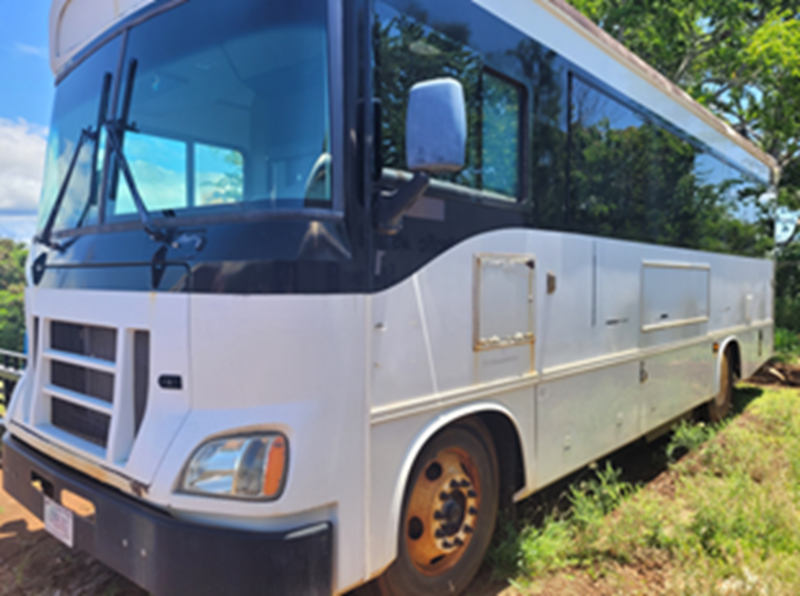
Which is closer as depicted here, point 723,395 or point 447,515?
point 447,515

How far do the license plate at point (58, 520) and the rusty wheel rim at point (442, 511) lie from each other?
1.47m

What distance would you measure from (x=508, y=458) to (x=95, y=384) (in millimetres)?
2110

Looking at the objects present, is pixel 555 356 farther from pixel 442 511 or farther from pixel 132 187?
pixel 132 187

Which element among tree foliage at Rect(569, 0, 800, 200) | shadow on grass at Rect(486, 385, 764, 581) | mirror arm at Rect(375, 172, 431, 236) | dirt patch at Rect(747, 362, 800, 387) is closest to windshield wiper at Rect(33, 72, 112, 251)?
mirror arm at Rect(375, 172, 431, 236)

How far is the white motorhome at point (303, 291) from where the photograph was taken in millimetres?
2320

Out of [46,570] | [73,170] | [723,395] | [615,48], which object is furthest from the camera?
[723,395]

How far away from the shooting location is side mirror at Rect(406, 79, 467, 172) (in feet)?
7.95

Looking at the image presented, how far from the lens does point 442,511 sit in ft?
9.99

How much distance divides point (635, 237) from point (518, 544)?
2.48m

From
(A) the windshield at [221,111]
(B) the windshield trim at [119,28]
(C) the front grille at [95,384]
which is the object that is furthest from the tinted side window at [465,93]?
(C) the front grille at [95,384]

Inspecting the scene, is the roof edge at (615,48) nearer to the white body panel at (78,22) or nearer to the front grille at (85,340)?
the white body panel at (78,22)

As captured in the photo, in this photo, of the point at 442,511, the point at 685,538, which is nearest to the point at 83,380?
the point at 442,511

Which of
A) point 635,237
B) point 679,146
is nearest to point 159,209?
point 635,237

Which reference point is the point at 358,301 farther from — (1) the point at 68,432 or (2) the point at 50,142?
(2) the point at 50,142
